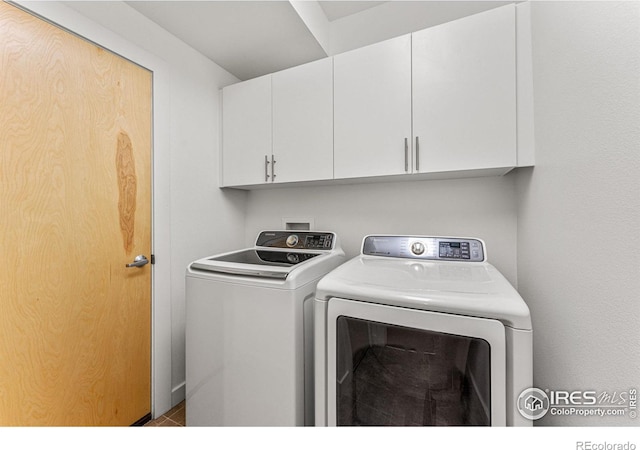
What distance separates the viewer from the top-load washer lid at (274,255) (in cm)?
130

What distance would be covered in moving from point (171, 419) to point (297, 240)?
1.36 m

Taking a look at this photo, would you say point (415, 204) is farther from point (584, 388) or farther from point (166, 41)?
point (166, 41)

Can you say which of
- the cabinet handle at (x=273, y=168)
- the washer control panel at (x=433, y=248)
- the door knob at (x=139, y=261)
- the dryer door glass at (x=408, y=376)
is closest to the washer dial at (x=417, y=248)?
the washer control panel at (x=433, y=248)

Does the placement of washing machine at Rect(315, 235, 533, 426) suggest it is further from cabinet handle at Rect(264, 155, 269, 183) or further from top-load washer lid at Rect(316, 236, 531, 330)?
cabinet handle at Rect(264, 155, 269, 183)

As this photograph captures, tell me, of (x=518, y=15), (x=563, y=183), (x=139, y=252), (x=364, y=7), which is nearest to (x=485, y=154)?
(x=563, y=183)

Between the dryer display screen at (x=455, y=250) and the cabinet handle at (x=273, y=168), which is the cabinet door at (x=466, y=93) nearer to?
the dryer display screen at (x=455, y=250)

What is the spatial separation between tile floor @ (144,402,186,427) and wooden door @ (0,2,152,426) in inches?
5.0

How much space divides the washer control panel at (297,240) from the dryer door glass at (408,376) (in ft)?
2.51

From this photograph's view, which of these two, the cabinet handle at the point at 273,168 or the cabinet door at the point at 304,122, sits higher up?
the cabinet door at the point at 304,122

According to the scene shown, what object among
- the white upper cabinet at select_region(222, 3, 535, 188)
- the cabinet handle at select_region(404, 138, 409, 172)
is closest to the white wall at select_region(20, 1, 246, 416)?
the white upper cabinet at select_region(222, 3, 535, 188)

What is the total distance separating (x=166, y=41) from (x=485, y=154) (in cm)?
202

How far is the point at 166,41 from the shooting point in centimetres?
170

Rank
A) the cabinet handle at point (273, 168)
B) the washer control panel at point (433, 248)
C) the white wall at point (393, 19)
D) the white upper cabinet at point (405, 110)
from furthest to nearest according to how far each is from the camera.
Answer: the cabinet handle at point (273, 168) → the white wall at point (393, 19) → the washer control panel at point (433, 248) → the white upper cabinet at point (405, 110)

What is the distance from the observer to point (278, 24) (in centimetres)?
161
